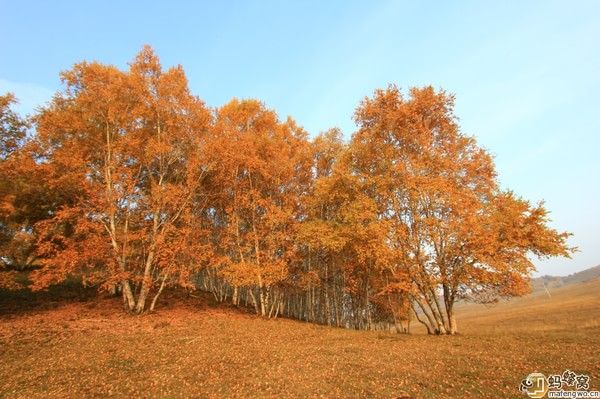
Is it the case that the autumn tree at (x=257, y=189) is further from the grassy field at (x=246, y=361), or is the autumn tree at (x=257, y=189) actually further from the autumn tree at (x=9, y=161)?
the autumn tree at (x=9, y=161)

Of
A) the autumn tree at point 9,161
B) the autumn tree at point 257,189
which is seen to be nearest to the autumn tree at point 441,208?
the autumn tree at point 257,189

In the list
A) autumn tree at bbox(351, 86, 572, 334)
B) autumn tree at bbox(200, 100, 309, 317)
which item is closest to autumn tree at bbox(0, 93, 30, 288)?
autumn tree at bbox(200, 100, 309, 317)

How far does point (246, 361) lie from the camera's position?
1380 centimetres

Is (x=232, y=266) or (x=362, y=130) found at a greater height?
(x=362, y=130)

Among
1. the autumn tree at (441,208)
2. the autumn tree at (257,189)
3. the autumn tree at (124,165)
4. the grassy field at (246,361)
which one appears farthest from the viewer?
the autumn tree at (257,189)

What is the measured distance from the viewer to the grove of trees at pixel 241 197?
19953 millimetres

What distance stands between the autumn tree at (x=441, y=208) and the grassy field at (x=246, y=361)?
367 centimetres

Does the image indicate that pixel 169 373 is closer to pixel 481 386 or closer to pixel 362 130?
pixel 481 386

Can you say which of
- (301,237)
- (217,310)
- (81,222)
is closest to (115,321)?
(81,222)

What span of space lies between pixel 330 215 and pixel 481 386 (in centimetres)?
2060

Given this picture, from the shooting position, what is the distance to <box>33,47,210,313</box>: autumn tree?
21.9 metres


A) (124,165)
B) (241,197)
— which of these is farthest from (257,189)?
(124,165)

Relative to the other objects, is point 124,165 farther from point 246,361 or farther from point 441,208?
point 441,208

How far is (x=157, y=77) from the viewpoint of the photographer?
82.8 feet
